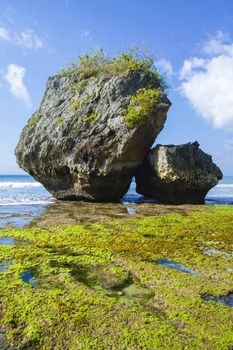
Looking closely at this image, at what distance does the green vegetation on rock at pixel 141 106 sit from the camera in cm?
2008

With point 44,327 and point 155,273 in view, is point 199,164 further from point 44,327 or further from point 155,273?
point 44,327

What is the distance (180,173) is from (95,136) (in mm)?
6026

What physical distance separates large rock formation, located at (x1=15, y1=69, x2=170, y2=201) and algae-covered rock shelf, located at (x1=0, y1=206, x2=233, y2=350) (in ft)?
33.3

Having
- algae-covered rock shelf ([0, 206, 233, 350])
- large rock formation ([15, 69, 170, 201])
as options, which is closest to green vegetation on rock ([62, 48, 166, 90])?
large rock formation ([15, 69, 170, 201])

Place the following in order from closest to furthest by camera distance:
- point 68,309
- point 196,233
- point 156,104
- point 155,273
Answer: point 68,309 → point 155,273 → point 196,233 → point 156,104

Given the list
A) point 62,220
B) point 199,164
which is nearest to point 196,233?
point 62,220

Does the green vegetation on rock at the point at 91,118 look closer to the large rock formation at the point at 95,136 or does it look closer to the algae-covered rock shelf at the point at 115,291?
the large rock formation at the point at 95,136

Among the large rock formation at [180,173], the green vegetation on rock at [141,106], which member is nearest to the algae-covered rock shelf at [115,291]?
the large rock formation at [180,173]

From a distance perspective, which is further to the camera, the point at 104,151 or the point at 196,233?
the point at 104,151

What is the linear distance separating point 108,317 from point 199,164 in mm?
18018

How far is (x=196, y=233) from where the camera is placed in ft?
39.2

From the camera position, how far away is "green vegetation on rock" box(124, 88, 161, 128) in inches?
790

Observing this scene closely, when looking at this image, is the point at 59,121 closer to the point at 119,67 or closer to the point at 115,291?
the point at 119,67

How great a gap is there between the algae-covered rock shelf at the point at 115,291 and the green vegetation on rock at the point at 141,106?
10.3m
